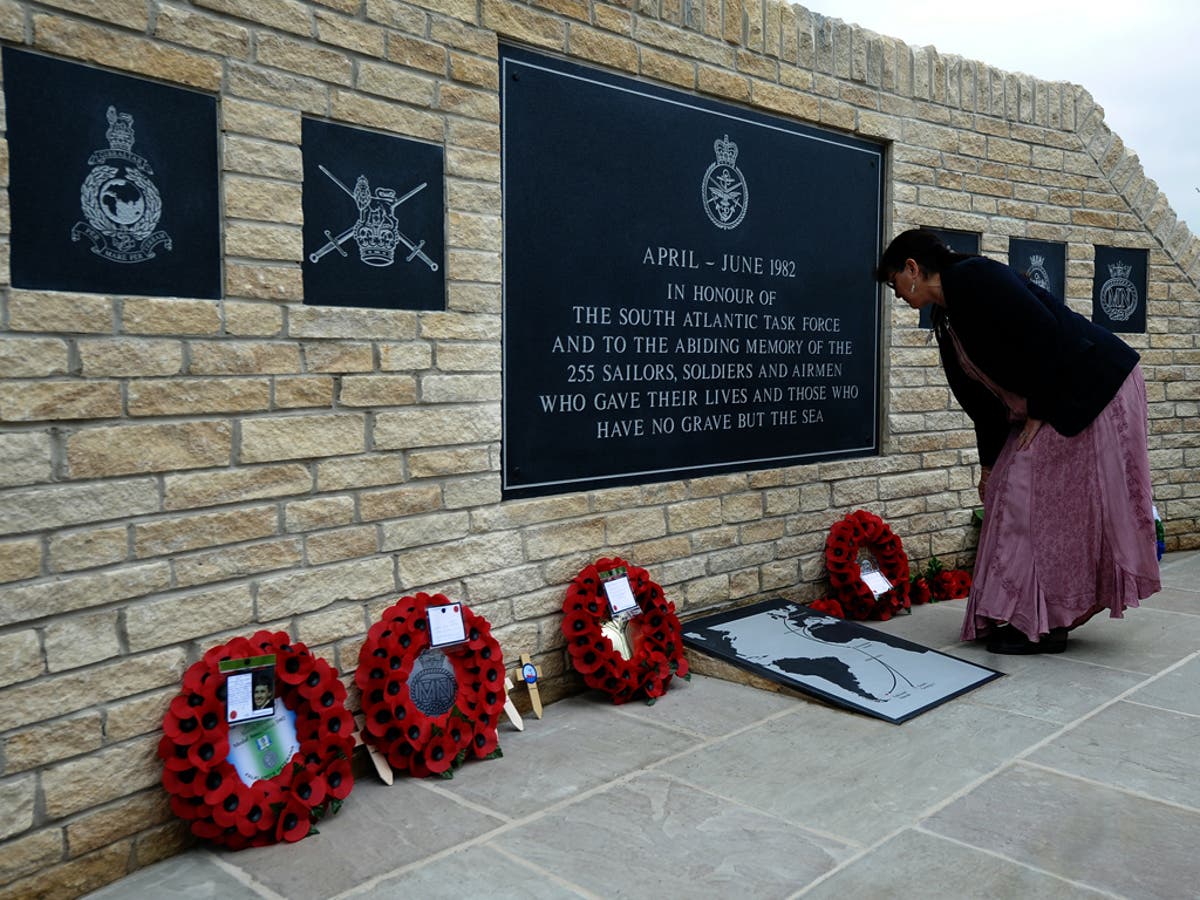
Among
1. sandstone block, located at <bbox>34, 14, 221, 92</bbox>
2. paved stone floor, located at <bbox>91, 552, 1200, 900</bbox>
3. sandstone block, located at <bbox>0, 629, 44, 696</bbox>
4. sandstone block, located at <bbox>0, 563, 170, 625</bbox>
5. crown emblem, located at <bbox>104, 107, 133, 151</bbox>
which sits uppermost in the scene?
sandstone block, located at <bbox>34, 14, 221, 92</bbox>

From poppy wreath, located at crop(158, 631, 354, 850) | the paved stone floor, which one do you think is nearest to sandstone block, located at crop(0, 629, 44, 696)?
poppy wreath, located at crop(158, 631, 354, 850)

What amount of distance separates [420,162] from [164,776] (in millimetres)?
1938

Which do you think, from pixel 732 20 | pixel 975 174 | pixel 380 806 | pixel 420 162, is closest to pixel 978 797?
pixel 380 806

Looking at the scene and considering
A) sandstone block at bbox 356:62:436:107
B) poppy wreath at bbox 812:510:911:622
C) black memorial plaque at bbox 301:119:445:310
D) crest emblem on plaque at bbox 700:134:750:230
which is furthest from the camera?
poppy wreath at bbox 812:510:911:622

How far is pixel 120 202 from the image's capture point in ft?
8.77

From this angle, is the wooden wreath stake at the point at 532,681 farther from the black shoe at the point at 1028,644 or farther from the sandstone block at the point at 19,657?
the black shoe at the point at 1028,644

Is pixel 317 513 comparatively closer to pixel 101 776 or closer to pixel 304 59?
pixel 101 776

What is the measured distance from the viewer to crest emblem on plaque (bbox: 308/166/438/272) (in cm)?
317

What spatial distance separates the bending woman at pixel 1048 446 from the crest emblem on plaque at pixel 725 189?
2.22ft

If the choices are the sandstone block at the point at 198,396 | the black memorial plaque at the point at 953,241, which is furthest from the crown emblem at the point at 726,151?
the sandstone block at the point at 198,396

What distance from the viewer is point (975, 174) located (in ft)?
18.6

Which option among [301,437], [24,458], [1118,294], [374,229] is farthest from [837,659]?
[1118,294]

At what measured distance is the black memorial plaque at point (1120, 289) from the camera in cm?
638

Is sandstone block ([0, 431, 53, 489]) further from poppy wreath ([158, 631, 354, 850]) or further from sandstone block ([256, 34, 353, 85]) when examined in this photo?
sandstone block ([256, 34, 353, 85])
